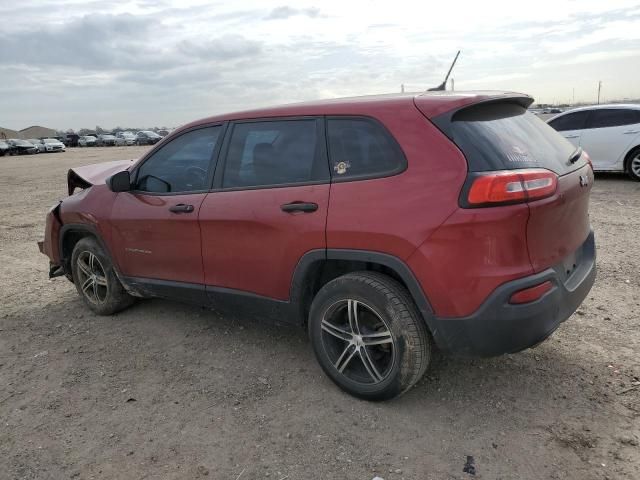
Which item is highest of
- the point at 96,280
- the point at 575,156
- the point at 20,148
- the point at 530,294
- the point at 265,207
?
the point at 575,156

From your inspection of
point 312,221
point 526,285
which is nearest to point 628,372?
point 526,285

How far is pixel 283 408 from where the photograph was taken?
3.15m

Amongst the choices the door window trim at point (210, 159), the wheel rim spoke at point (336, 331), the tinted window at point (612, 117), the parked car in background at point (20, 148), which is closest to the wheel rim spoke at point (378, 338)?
the wheel rim spoke at point (336, 331)

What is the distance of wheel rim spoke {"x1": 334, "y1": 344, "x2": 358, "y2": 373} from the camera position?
3.11 metres

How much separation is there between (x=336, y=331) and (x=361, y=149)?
1.08 metres

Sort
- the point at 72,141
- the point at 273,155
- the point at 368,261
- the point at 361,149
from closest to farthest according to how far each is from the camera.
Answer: the point at 368,261, the point at 361,149, the point at 273,155, the point at 72,141

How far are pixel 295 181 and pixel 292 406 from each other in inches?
53.6

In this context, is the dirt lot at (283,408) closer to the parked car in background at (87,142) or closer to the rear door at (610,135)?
the rear door at (610,135)

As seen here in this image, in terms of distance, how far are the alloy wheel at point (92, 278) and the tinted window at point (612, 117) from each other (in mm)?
9872

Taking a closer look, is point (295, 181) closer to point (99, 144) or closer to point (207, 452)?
point (207, 452)

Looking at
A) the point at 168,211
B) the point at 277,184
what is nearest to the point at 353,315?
the point at 277,184

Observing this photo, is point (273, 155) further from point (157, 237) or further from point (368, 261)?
point (157, 237)

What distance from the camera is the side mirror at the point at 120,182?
13.8 ft

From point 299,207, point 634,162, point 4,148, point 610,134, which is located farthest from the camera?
point 4,148
